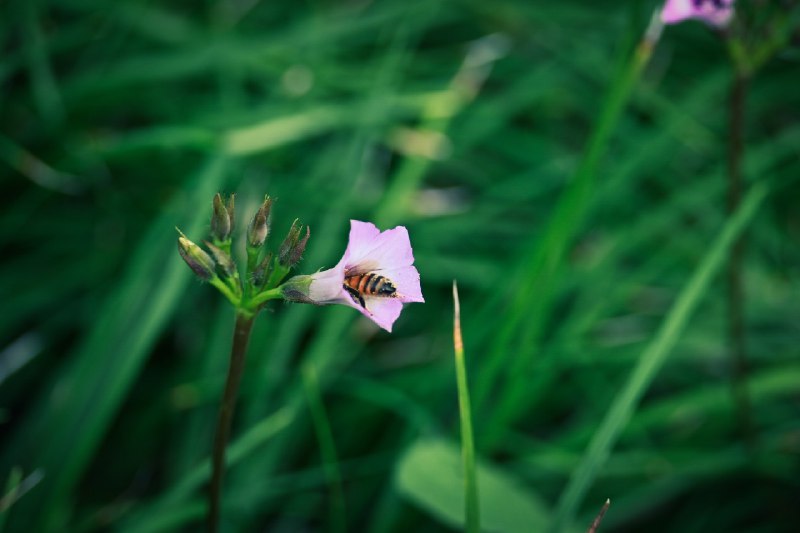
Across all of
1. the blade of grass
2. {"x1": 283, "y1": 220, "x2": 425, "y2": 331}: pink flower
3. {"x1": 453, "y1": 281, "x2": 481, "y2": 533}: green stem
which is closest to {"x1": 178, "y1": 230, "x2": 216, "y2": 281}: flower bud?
{"x1": 283, "y1": 220, "x2": 425, "y2": 331}: pink flower

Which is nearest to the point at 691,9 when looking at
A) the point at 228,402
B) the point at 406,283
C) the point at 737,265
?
the point at 737,265

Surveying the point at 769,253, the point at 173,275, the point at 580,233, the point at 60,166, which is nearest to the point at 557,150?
the point at 580,233

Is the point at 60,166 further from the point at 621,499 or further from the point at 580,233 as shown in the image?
the point at 621,499

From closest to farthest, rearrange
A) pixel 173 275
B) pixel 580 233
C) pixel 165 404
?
pixel 173 275 → pixel 165 404 → pixel 580 233

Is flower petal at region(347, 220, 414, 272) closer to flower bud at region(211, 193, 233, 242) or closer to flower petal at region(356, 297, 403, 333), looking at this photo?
flower petal at region(356, 297, 403, 333)

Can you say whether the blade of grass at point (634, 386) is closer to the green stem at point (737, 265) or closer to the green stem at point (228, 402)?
the green stem at point (737, 265)

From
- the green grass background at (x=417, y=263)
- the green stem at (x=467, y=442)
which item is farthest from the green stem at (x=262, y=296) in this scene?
the green grass background at (x=417, y=263)

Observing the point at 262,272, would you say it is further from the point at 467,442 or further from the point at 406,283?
the point at 467,442
